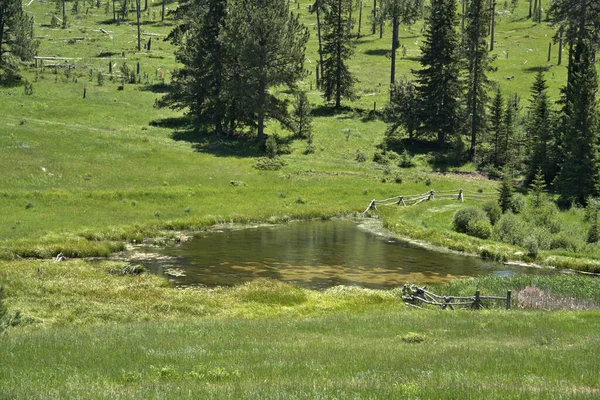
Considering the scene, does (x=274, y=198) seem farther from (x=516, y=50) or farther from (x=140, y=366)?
(x=516, y=50)

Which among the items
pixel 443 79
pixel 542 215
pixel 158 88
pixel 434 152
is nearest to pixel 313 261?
pixel 542 215

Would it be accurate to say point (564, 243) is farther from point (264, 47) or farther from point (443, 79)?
point (264, 47)

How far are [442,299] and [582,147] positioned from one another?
36675 millimetres

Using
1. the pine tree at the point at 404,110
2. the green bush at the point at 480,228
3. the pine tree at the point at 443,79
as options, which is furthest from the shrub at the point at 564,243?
the pine tree at the point at 404,110

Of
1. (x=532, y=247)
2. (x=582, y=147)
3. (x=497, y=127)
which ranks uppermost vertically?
(x=497, y=127)

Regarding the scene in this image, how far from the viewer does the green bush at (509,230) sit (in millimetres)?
43531

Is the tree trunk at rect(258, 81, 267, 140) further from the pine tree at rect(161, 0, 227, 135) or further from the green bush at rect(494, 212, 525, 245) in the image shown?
the green bush at rect(494, 212, 525, 245)

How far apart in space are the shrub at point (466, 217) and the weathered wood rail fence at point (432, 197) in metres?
8.35

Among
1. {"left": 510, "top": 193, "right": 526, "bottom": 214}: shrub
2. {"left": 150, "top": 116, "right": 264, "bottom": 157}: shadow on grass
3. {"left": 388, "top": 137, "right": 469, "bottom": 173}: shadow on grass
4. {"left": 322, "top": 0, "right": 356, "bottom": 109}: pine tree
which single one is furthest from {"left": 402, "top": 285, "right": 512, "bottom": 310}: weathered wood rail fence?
{"left": 322, "top": 0, "right": 356, "bottom": 109}: pine tree

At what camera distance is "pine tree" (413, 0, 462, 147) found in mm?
76375

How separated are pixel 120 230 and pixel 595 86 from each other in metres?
47.0

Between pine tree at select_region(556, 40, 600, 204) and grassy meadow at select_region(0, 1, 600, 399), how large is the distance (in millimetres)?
5579

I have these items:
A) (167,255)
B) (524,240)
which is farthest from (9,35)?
(524,240)

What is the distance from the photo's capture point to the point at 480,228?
45.5m
